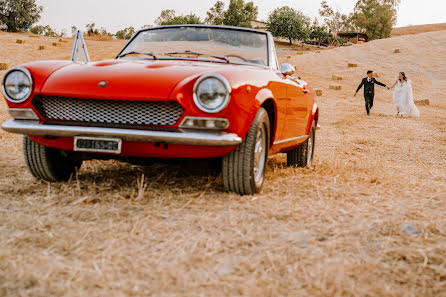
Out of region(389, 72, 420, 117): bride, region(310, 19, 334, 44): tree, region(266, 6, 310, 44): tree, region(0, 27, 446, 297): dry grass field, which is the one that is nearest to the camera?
region(0, 27, 446, 297): dry grass field

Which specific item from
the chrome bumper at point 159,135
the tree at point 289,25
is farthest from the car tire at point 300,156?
the tree at point 289,25

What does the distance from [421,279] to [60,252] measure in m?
1.83

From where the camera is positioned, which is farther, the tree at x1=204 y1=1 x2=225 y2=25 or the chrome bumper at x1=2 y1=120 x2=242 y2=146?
the tree at x1=204 y1=1 x2=225 y2=25

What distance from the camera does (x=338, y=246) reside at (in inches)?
117

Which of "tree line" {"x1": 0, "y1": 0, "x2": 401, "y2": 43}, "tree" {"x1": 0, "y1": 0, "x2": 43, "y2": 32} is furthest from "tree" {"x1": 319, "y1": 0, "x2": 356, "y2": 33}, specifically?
"tree" {"x1": 0, "y1": 0, "x2": 43, "y2": 32}

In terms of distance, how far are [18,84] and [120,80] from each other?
0.83 metres

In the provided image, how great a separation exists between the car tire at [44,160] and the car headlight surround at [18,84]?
0.52 meters

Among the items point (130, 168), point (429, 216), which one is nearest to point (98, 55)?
point (130, 168)

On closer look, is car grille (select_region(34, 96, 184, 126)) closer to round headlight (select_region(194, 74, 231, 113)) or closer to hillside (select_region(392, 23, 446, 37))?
round headlight (select_region(194, 74, 231, 113))

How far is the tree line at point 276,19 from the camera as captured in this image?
56750 millimetres

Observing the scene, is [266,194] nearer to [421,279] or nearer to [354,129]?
[421,279]

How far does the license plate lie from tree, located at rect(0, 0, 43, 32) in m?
56.9

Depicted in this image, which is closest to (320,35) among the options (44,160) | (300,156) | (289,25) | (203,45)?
(289,25)

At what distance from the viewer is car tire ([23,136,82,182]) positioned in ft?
14.2
